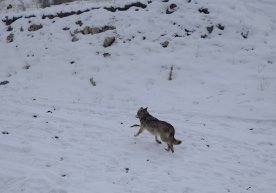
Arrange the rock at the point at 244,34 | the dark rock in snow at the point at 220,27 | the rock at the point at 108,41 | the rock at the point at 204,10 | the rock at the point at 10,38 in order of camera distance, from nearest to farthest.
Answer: the rock at the point at 244,34 < the dark rock in snow at the point at 220,27 < the rock at the point at 108,41 < the rock at the point at 204,10 < the rock at the point at 10,38

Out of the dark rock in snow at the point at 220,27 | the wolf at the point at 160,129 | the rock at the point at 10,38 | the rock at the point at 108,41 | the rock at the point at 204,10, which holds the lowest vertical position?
the rock at the point at 10,38

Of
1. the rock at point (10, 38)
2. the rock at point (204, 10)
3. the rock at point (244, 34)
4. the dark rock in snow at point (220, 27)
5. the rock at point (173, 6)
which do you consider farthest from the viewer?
the rock at point (10, 38)

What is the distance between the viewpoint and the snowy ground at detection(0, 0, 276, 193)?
8109 millimetres

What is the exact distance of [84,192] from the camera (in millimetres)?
7230

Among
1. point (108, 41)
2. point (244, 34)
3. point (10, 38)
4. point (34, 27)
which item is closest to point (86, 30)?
point (108, 41)

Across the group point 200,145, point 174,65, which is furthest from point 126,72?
point 200,145

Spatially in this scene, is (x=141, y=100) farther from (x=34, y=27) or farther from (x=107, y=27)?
(x=34, y=27)

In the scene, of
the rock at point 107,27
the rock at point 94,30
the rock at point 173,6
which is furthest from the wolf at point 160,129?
the rock at point 173,6

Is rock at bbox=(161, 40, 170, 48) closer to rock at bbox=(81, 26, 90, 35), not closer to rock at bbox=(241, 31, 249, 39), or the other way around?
rock at bbox=(241, 31, 249, 39)

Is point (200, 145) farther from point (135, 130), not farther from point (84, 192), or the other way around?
point (84, 192)

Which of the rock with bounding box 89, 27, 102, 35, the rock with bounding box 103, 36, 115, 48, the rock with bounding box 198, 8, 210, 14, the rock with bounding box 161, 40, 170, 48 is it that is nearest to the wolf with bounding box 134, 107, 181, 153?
the rock with bounding box 161, 40, 170, 48

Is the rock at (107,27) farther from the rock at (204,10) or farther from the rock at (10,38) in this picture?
the rock at (10,38)

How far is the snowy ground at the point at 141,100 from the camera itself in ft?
26.6

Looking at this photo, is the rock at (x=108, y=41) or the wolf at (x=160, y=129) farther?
the rock at (x=108, y=41)
